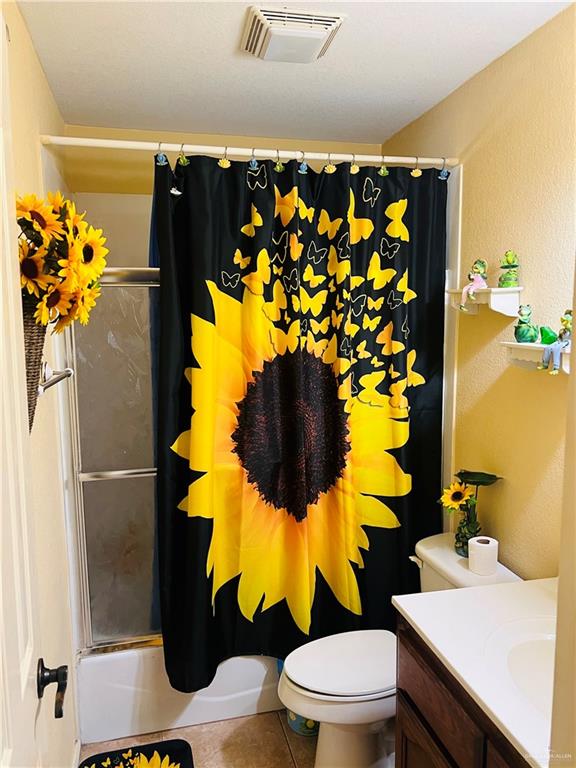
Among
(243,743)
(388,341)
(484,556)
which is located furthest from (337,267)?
(243,743)

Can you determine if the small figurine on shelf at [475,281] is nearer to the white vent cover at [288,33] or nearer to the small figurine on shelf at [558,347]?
the small figurine on shelf at [558,347]

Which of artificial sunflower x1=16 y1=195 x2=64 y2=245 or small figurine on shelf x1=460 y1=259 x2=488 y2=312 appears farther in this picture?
small figurine on shelf x1=460 y1=259 x2=488 y2=312

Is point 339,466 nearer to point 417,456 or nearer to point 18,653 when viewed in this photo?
point 417,456

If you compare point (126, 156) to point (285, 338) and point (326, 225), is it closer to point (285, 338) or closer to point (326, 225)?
point (326, 225)

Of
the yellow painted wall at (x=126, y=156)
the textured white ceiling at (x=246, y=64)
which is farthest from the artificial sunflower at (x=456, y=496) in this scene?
the yellow painted wall at (x=126, y=156)

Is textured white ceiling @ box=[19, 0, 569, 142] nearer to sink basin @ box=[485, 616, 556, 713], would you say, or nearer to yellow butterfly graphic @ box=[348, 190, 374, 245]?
yellow butterfly graphic @ box=[348, 190, 374, 245]

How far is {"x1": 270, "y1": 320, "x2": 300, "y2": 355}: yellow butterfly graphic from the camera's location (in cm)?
208

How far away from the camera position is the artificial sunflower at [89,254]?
3.25ft

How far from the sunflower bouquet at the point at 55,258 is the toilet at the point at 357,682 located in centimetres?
141

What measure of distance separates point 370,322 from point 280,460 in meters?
0.62

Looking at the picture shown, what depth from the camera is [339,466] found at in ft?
7.16

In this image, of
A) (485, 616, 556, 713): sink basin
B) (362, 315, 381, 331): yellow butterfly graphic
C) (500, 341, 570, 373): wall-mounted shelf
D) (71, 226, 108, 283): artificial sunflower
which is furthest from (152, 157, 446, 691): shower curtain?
(71, 226, 108, 283): artificial sunflower

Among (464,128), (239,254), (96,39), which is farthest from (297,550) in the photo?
(96,39)

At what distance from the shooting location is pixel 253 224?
2025mm
